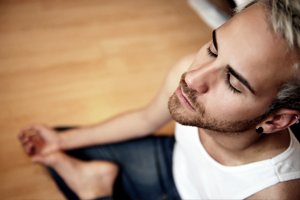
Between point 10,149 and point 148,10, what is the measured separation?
1.22 meters

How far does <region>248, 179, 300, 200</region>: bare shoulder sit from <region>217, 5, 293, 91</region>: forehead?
0.87 ft

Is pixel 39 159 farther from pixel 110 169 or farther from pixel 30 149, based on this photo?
pixel 110 169

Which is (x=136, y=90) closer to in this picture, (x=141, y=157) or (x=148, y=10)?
(x=141, y=157)

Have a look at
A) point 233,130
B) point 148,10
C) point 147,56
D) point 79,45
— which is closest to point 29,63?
point 79,45

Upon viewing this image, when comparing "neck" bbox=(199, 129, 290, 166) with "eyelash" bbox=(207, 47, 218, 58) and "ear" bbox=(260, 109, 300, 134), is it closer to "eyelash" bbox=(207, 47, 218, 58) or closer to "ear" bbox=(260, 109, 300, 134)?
"ear" bbox=(260, 109, 300, 134)

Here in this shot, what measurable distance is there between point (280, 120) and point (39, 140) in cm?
89

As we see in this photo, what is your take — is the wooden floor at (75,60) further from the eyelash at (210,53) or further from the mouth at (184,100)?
the eyelash at (210,53)

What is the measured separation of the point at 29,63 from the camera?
164cm

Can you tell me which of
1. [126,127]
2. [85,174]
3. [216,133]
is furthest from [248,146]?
[85,174]

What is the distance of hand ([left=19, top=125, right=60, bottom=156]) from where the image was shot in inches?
48.0

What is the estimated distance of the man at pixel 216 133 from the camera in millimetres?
671

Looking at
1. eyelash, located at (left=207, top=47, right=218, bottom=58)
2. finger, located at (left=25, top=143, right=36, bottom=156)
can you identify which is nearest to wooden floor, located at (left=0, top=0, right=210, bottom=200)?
finger, located at (left=25, top=143, right=36, bottom=156)

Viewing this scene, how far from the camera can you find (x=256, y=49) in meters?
0.66

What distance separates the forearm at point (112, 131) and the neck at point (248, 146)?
0.99ft
